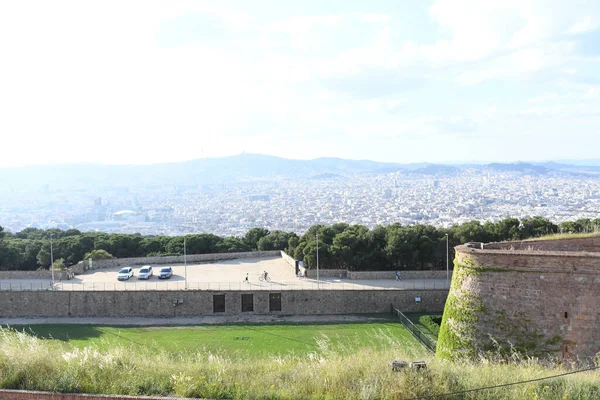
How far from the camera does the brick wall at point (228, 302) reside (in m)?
28.1

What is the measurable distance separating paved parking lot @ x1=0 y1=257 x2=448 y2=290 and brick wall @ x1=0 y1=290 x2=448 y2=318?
666mm

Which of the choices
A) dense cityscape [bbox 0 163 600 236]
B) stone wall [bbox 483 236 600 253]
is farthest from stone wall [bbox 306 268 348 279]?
dense cityscape [bbox 0 163 600 236]

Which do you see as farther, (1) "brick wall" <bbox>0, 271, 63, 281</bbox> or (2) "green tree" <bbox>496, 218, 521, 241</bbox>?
(2) "green tree" <bbox>496, 218, 521, 241</bbox>

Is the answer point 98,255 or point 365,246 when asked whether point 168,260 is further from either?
point 365,246

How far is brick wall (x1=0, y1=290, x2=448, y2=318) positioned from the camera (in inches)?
1107

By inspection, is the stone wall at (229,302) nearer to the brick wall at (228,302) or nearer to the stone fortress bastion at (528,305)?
the brick wall at (228,302)

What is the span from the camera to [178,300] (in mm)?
28031

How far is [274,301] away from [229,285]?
3019 millimetres

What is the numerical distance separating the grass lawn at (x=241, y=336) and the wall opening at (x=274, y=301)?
2363 millimetres

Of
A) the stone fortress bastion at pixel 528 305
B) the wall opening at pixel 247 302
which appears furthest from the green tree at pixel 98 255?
the stone fortress bastion at pixel 528 305

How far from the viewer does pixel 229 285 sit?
29500 mm

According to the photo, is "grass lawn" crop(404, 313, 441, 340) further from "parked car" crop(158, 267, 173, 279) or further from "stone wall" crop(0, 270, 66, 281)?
"stone wall" crop(0, 270, 66, 281)

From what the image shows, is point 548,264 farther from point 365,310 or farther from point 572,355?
point 365,310

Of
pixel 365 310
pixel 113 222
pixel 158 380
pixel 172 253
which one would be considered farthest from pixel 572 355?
pixel 113 222
